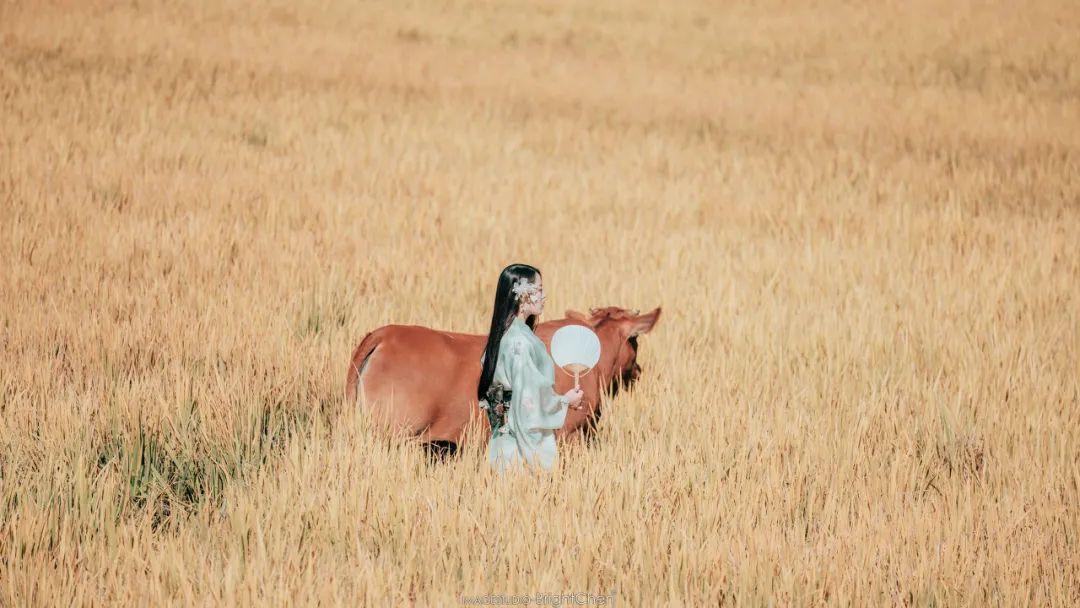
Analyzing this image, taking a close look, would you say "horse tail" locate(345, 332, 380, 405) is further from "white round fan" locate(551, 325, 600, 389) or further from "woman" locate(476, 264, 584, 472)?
"white round fan" locate(551, 325, 600, 389)

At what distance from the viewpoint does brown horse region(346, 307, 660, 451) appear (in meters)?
3.08

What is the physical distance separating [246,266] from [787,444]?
133 inches

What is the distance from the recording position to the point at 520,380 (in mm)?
2863

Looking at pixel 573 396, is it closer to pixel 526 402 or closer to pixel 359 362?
pixel 526 402

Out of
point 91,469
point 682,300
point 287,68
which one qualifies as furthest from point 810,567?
point 287,68

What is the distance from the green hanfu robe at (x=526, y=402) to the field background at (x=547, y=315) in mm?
105

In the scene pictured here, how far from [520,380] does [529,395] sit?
0.19 feet

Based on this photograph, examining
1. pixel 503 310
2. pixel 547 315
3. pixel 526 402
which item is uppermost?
pixel 547 315

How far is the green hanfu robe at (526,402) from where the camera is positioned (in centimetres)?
287

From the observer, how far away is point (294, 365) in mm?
3803

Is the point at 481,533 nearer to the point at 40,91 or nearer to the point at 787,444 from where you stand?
the point at 787,444

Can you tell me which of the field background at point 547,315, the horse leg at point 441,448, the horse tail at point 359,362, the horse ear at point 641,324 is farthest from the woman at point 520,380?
the horse ear at point 641,324

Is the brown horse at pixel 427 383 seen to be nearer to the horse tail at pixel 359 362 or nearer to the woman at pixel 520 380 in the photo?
the horse tail at pixel 359 362

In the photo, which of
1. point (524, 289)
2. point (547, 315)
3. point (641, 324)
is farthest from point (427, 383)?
point (547, 315)
